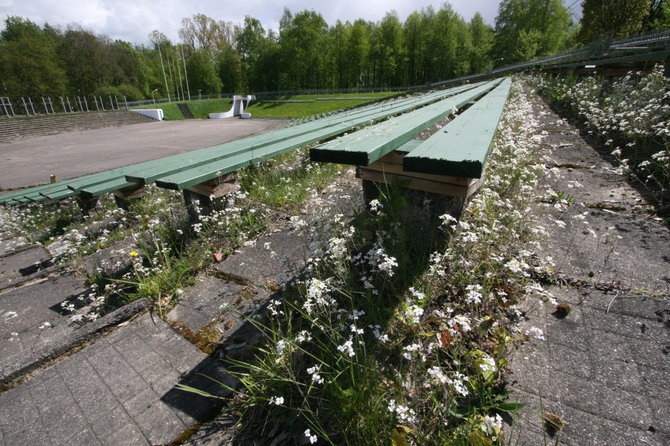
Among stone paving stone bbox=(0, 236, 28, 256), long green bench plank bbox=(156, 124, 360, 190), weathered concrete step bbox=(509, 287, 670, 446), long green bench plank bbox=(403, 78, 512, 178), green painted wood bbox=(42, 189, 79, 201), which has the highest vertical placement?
long green bench plank bbox=(403, 78, 512, 178)

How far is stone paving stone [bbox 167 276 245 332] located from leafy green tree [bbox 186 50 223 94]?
74028 mm

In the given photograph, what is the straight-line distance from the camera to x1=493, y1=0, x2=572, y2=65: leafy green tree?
4069 cm

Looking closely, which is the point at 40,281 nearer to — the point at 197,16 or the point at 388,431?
the point at 388,431

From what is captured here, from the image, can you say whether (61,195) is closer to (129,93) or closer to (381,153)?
(381,153)

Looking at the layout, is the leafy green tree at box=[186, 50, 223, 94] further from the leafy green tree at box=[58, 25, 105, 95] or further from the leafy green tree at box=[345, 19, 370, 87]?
the leafy green tree at box=[345, 19, 370, 87]

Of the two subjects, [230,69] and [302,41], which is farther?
[230,69]

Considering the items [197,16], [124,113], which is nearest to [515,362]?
[124,113]

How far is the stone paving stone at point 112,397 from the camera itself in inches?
54.8

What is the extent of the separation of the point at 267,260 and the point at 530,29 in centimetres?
5951

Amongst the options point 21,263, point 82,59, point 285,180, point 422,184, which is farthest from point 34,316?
point 82,59

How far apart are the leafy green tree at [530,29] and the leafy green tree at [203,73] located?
54.4 m

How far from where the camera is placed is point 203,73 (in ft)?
212

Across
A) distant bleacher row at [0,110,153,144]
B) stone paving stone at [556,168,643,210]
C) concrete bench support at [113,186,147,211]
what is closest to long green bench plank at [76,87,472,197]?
concrete bench support at [113,186,147,211]

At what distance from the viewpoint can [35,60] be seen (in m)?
42.5
